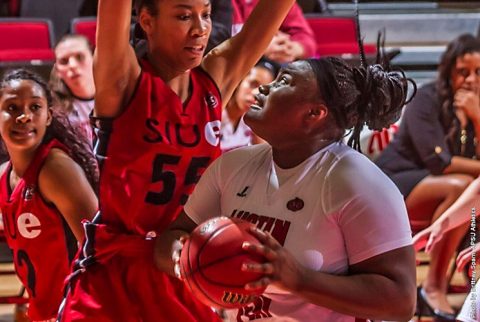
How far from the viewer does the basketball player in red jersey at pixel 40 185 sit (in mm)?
3158

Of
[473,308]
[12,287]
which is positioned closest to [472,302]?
[473,308]

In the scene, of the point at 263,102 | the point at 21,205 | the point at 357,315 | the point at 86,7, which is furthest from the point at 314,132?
the point at 86,7

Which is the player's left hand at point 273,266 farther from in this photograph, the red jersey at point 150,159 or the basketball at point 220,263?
the red jersey at point 150,159

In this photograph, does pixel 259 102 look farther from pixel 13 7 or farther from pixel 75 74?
pixel 13 7

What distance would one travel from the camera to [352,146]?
2332 mm

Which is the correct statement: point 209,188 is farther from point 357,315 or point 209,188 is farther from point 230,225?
point 357,315

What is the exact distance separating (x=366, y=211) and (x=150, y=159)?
71 centimetres

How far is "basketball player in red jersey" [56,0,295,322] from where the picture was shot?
2490 millimetres

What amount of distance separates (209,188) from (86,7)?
4581mm

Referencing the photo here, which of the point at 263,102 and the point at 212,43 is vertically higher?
the point at 263,102

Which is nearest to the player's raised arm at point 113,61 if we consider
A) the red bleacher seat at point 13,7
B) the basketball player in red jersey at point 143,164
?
the basketball player in red jersey at point 143,164

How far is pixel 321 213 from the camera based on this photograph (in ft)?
6.73

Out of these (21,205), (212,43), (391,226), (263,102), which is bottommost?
(21,205)

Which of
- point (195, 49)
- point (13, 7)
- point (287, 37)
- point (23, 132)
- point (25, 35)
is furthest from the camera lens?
point (13, 7)
